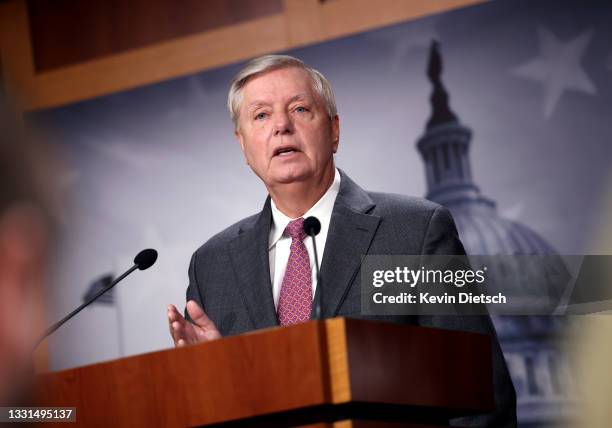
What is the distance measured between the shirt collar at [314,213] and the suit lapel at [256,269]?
27 millimetres

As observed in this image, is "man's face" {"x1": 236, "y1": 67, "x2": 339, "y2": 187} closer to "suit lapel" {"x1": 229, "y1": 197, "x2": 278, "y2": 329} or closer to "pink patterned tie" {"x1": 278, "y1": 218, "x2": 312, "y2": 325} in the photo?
"suit lapel" {"x1": 229, "y1": 197, "x2": 278, "y2": 329}

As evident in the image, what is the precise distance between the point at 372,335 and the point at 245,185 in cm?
320

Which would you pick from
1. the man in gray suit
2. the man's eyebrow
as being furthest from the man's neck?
the man's eyebrow

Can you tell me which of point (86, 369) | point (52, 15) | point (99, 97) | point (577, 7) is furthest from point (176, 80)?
point (86, 369)

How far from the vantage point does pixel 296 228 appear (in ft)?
9.48

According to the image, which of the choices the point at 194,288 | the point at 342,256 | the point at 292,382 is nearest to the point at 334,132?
the point at 342,256

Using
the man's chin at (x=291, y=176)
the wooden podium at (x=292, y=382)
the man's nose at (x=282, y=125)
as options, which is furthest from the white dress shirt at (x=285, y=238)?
the wooden podium at (x=292, y=382)

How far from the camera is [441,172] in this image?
4.56 m

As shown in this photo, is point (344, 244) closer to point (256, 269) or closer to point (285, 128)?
point (256, 269)

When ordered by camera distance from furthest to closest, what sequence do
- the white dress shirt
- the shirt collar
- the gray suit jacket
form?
the shirt collar, the white dress shirt, the gray suit jacket

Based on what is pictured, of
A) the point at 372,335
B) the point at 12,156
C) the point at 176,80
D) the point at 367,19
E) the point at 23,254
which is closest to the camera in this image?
the point at 23,254

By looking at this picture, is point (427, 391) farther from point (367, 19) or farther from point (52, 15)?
point (52, 15)

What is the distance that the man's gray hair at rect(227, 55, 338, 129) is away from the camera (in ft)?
9.97

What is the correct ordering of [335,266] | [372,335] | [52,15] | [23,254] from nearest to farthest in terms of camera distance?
[23,254] → [372,335] → [335,266] → [52,15]
